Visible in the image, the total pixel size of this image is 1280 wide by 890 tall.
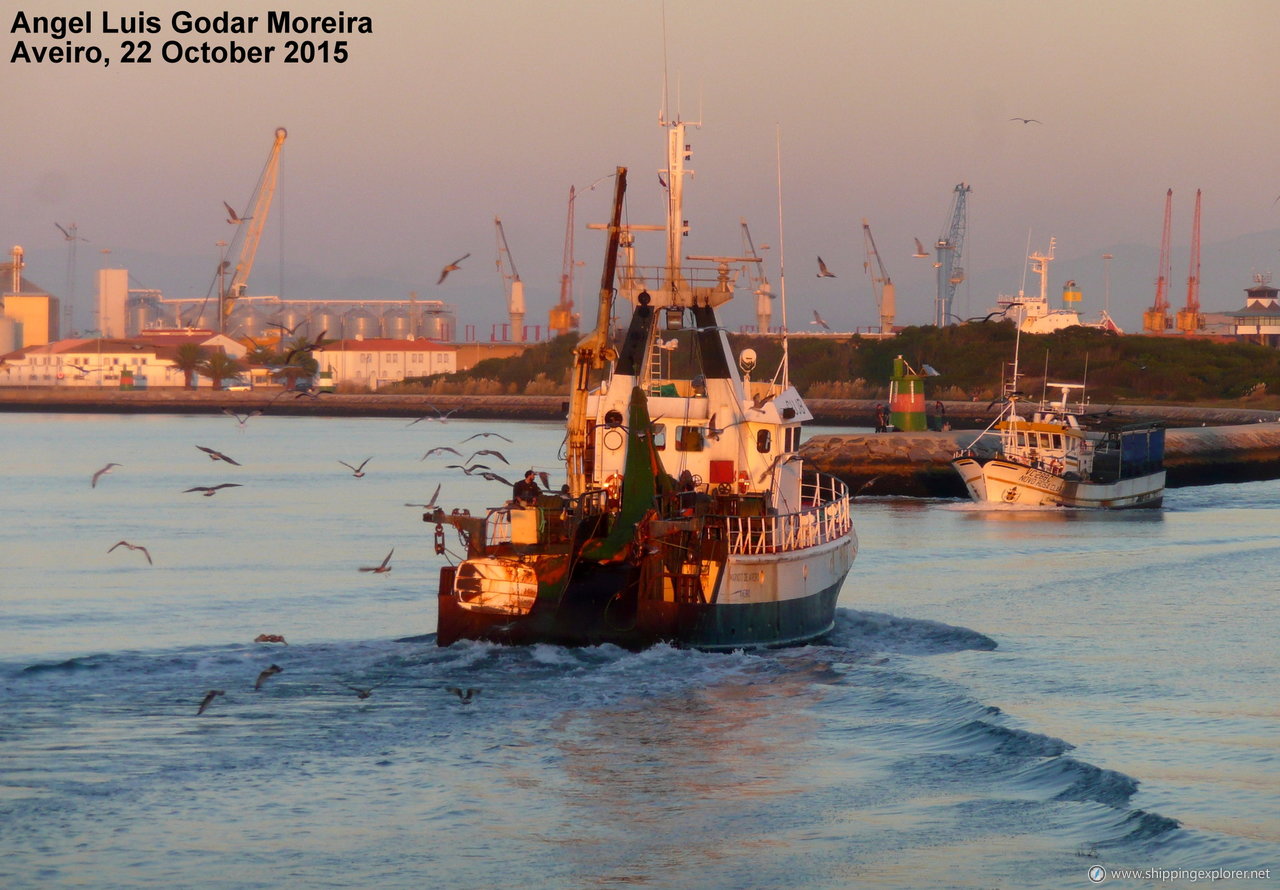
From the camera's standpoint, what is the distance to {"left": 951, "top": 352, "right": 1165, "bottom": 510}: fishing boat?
201 feet

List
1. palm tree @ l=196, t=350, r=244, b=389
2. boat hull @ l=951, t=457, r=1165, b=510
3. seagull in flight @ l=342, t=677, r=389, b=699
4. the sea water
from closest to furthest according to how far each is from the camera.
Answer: the sea water, seagull in flight @ l=342, t=677, r=389, b=699, boat hull @ l=951, t=457, r=1165, b=510, palm tree @ l=196, t=350, r=244, b=389

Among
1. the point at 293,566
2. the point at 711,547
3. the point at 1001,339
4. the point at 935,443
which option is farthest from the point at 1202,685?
the point at 1001,339

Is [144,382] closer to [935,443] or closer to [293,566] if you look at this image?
[935,443]

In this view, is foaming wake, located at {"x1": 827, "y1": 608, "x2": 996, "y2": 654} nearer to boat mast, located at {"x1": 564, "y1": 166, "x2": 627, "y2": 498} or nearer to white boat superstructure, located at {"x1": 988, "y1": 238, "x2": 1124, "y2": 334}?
boat mast, located at {"x1": 564, "y1": 166, "x2": 627, "y2": 498}

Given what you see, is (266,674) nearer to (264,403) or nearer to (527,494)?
(527,494)

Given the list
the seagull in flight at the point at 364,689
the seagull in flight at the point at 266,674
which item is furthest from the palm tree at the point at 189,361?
the seagull in flight at the point at 364,689

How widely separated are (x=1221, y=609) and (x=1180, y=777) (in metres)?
16.5

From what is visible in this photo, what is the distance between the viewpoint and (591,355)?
2623 centimetres

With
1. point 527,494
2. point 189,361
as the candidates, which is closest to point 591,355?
point 527,494

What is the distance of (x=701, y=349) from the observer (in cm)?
2814

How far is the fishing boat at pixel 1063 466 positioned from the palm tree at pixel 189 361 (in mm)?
141655

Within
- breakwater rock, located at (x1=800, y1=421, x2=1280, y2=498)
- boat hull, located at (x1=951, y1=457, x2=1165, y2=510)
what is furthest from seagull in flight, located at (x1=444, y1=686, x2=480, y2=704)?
breakwater rock, located at (x1=800, y1=421, x2=1280, y2=498)

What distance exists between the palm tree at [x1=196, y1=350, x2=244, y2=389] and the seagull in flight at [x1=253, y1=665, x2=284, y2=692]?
168669mm

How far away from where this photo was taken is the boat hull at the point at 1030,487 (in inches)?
2406
